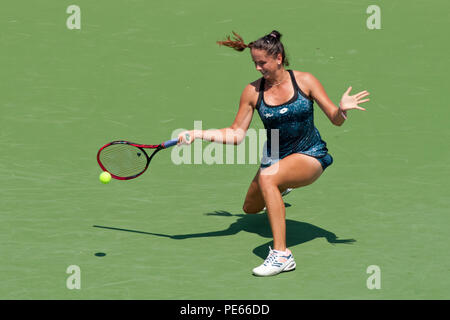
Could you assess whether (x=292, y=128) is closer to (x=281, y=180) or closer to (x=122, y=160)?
(x=281, y=180)

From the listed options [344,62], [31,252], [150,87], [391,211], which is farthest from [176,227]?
[344,62]

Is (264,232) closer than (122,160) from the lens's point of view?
No

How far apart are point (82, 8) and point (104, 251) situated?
5.59 m

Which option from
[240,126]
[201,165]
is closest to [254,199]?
[240,126]

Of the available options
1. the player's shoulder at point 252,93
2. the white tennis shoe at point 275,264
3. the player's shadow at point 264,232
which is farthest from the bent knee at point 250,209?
the white tennis shoe at point 275,264

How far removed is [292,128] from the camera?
857 centimetres

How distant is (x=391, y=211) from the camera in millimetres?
9547

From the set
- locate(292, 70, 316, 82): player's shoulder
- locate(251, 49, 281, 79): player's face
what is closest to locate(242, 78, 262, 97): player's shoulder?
locate(251, 49, 281, 79): player's face

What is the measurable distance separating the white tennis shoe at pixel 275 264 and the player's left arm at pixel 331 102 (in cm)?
121

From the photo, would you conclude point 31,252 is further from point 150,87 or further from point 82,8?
point 82,8

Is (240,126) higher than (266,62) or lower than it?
lower

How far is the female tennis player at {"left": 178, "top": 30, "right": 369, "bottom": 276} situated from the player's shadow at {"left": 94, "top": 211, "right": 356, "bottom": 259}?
0.52 m

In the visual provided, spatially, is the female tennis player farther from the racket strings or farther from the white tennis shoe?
the racket strings

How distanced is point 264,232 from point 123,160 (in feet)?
4.83
